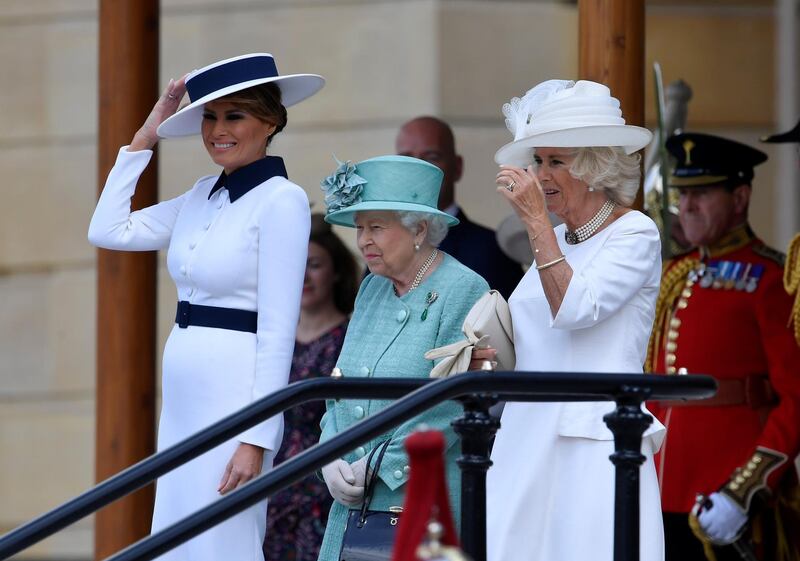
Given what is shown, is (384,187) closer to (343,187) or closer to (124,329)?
(343,187)

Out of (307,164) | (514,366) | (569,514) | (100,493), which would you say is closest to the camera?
(100,493)

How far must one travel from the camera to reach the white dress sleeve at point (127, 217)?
4.15 m

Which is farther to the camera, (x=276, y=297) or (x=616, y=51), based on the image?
(x=616, y=51)

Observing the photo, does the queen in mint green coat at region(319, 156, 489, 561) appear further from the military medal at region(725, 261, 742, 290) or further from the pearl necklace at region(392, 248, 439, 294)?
the military medal at region(725, 261, 742, 290)

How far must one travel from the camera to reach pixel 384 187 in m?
3.97

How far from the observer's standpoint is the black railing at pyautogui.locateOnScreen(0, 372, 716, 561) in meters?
2.85

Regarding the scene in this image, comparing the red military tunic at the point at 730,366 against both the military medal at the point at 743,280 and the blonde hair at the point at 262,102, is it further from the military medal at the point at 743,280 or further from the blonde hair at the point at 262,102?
the blonde hair at the point at 262,102

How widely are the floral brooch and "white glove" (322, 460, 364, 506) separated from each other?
652 mm

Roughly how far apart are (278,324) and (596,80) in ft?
4.03

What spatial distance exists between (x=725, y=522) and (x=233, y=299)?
5.91 feet

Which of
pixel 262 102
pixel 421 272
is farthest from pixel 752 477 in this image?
pixel 262 102

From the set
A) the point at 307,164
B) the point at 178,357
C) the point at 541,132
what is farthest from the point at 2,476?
the point at 541,132

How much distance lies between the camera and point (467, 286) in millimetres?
3889

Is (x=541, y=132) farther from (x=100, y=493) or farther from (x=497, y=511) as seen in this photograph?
(x=100, y=493)
